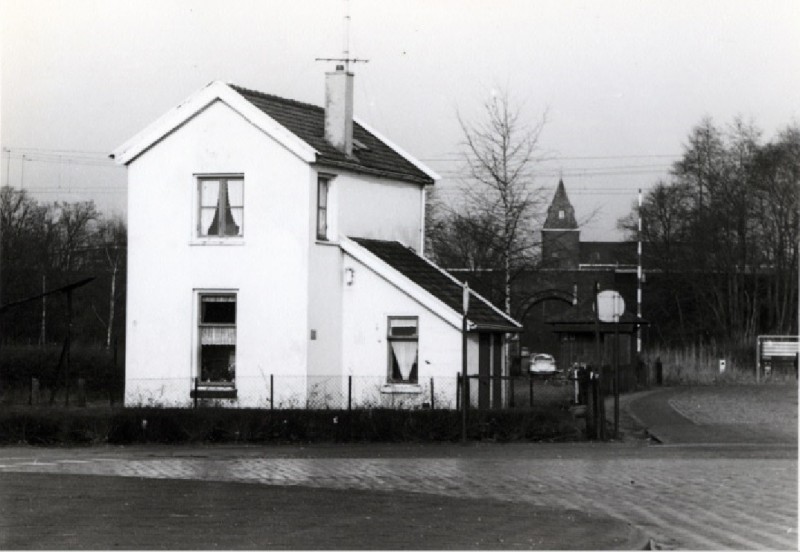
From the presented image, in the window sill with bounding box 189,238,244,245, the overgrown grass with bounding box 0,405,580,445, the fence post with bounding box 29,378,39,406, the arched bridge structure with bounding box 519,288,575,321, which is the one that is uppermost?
the window sill with bounding box 189,238,244,245

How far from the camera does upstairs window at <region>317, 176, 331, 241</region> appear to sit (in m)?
35.8

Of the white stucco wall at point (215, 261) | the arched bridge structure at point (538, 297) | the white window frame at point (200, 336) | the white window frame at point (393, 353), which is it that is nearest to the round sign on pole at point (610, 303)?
the white window frame at point (393, 353)

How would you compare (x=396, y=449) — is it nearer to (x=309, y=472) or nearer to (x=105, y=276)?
(x=309, y=472)

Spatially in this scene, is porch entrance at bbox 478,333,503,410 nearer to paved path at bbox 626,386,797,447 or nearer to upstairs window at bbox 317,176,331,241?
paved path at bbox 626,386,797,447

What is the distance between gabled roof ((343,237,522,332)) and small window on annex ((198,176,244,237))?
2.97 metres

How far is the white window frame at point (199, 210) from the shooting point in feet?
117

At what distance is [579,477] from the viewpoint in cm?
2127

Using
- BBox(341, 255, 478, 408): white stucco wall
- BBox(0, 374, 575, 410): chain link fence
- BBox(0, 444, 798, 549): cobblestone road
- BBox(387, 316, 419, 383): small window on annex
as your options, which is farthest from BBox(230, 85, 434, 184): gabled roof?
BBox(0, 444, 798, 549): cobblestone road

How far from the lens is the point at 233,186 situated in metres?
35.8

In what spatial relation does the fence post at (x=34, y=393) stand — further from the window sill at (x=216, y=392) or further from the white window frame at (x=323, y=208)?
the white window frame at (x=323, y=208)

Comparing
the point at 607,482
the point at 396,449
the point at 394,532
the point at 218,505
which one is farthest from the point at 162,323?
the point at 394,532

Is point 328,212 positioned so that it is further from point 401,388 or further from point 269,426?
point 269,426

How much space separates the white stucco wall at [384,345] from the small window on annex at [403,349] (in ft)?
0.46

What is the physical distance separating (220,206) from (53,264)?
155 ft
